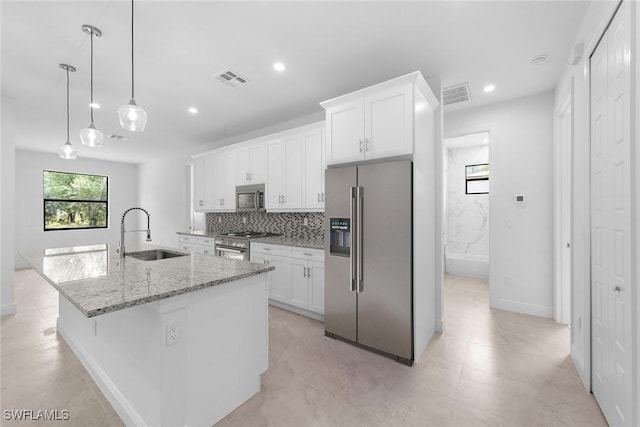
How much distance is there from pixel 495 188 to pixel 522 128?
78 cm

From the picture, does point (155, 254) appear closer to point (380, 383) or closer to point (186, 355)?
point (186, 355)

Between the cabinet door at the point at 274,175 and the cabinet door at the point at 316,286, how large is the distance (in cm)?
124

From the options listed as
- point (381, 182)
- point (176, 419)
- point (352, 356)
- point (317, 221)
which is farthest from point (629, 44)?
point (317, 221)

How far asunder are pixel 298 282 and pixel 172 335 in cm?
209

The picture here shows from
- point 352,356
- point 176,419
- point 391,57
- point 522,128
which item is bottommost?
point 352,356

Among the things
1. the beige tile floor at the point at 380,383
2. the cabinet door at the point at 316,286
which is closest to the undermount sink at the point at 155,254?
the beige tile floor at the point at 380,383

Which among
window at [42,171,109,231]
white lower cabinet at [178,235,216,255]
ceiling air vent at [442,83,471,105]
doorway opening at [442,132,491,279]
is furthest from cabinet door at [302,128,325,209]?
window at [42,171,109,231]

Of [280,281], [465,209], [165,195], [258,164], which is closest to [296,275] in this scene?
[280,281]

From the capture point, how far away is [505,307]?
3.54 m

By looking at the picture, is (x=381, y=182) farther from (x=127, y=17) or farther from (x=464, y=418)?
(x=127, y=17)

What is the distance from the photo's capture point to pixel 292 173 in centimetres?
396

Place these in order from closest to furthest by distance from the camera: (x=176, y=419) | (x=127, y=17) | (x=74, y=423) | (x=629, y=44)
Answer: (x=629, y=44)
(x=176, y=419)
(x=74, y=423)
(x=127, y=17)

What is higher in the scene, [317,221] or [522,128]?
[522,128]

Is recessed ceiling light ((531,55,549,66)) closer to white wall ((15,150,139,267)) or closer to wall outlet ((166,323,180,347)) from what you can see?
wall outlet ((166,323,180,347))
